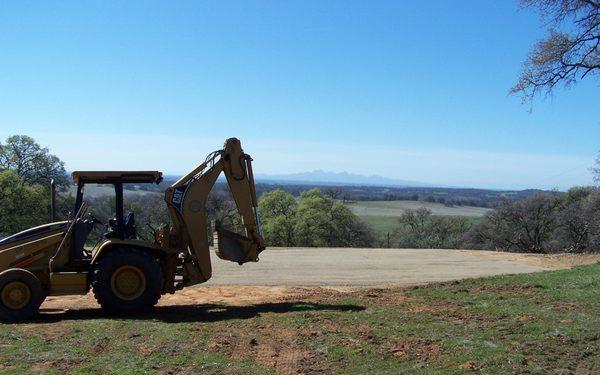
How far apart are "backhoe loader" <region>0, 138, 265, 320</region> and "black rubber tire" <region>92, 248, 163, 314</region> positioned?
19 mm

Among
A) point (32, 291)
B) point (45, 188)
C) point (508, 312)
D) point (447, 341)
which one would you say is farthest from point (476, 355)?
point (45, 188)

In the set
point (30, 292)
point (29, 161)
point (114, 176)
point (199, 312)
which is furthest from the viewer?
point (29, 161)

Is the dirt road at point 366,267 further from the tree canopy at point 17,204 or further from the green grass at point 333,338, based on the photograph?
the tree canopy at point 17,204

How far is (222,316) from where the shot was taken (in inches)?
447

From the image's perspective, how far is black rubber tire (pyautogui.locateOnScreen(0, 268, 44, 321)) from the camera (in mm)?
10812

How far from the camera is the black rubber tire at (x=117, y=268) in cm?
1099

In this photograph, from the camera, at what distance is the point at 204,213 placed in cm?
1182

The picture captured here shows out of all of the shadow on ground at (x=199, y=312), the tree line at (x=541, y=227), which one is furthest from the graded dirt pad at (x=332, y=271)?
the tree line at (x=541, y=227)

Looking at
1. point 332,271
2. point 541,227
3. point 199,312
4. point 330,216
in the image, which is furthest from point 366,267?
point 330,216

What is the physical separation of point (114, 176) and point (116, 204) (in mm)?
590

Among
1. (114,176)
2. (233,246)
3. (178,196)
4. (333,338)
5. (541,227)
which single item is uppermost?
(114,176)

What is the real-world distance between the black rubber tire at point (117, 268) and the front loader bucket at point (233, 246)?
1.47 metres

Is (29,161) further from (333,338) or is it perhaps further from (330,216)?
(333,338)

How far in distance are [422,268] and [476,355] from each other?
1389 cm
